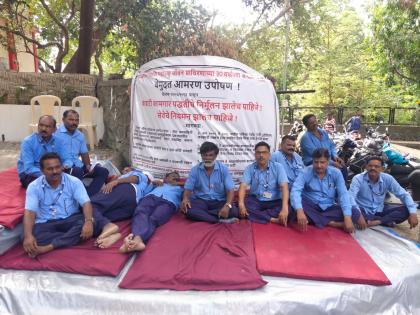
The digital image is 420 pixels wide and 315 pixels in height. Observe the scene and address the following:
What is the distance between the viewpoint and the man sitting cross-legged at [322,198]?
351 cm

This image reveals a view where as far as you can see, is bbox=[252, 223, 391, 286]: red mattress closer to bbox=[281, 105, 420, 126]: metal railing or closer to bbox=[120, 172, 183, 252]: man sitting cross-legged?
bbox=[120, 172, 183, 252]: man sitting cross-legged

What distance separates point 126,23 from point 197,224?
7.47 m

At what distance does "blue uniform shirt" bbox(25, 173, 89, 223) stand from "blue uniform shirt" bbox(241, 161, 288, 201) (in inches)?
69.7

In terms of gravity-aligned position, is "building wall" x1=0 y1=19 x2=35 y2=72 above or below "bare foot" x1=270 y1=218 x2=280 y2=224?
above

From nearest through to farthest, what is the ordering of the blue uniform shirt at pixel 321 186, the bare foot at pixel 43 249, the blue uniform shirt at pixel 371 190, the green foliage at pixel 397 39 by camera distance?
1. the bare foot at pixel 43 249
2. the blue uniform shirt at pixel 321 186
3. the blue uniform shirt at pixel 371 190
4. the green foliage at pixel 397 39

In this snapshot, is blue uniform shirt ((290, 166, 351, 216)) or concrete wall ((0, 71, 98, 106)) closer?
blue uniform shirt ((290, 166, 351, 216))

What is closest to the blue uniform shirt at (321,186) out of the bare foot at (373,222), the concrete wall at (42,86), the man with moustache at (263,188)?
the man with moustache at (263,188)

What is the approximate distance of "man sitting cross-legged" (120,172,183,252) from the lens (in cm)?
292

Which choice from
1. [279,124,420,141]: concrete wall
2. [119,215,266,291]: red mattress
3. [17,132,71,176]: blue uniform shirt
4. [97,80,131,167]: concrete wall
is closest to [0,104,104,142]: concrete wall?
[97,80,131,167]: concrete wall

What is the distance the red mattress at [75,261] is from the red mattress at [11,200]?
276 mm

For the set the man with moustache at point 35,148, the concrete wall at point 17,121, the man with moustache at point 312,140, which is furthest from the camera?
the concrete wall at point 17,121

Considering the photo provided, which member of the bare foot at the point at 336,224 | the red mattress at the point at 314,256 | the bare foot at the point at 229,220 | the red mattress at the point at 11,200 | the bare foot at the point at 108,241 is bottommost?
the red mattress at the point at 314,256

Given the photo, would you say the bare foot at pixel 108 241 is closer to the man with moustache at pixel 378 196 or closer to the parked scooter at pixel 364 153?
the man with moustache at pixel 378 196

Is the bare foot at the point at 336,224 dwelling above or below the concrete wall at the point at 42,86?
below
